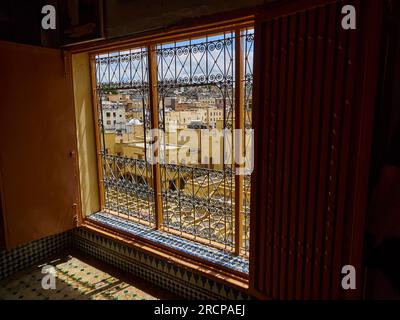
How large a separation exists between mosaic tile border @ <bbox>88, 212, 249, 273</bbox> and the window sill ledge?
12 mm

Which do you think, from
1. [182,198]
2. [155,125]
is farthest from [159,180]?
[155,125]

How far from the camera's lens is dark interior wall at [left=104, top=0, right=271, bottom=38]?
193cm

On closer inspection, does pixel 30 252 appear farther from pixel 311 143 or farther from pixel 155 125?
pixel 311 143

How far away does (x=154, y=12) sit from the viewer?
227 cm

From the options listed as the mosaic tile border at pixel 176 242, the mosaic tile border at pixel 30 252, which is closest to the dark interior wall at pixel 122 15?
the mosaic tile border at pixel 176 242

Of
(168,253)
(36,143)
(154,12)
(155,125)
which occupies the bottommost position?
(168,253)

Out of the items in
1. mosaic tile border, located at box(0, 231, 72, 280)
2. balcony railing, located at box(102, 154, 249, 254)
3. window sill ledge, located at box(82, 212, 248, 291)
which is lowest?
mosaic tile border, located at box(0, 231, 72, 280)

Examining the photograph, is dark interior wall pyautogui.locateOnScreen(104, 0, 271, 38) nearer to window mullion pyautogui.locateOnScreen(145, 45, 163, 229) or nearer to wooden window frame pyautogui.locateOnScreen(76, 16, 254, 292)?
wooden window frame pyautogui.locateOnScreen(76, 16, 254, 292)

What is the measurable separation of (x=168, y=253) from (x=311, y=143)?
159 centimetres

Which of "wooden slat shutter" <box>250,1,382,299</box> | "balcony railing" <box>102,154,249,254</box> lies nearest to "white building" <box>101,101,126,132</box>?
"balcony railing" <box>102,154,249,254</box>

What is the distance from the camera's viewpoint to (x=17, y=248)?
3.01 metres

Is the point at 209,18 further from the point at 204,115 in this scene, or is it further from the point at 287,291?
the point at 287,291

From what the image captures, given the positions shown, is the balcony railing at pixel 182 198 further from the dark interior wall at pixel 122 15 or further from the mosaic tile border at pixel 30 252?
the dark interior wall at pixel 122 15

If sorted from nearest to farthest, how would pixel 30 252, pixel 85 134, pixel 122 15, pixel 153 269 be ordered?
1. pixel 122 15
2. pixel 153 269
3. pixel 30 252
4. pixel 85 134
